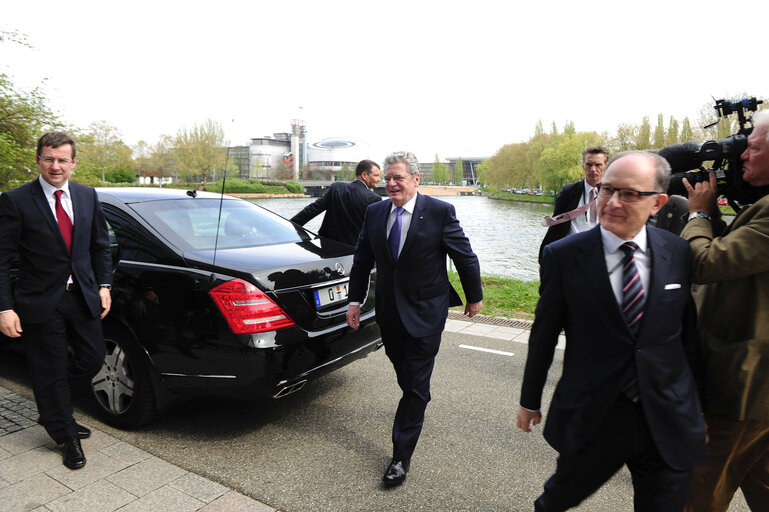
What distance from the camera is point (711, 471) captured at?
1.96m

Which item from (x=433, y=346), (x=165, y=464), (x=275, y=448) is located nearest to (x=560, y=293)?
(x=433, y=346)

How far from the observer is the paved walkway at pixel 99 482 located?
2656 mm

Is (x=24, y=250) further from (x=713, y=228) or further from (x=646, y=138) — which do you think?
(x=646, y=138)

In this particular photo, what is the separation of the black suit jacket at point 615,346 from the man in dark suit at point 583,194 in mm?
2657

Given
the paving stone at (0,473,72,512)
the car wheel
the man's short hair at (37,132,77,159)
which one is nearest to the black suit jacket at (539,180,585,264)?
the car wheel

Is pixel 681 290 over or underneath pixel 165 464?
over

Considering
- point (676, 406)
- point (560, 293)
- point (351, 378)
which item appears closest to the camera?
point (676, 406)

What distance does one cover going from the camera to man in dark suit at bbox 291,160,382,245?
5.49m

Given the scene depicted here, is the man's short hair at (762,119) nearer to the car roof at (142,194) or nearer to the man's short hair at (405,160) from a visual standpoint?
the man's short hair at (405,160)

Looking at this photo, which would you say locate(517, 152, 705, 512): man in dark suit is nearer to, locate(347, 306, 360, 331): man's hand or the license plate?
locate(347, 306, 360, 331): man's hand

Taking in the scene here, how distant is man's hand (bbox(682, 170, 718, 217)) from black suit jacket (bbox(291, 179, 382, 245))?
12.3 feet

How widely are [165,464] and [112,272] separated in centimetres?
127

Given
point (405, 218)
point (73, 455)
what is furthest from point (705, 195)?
point (73, 455)

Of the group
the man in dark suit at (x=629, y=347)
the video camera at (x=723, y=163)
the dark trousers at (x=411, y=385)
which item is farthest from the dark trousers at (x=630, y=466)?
the dark trousers at (x=411, y=385)
